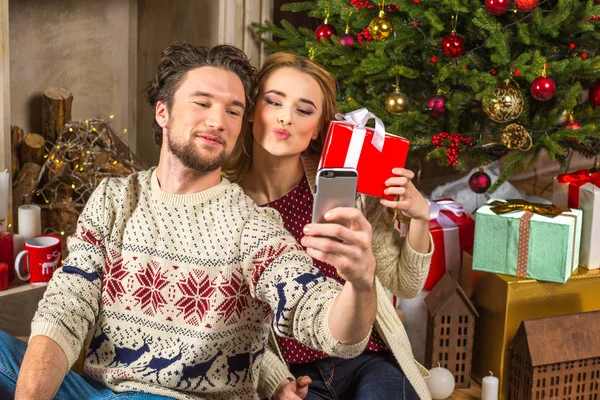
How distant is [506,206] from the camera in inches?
100.0

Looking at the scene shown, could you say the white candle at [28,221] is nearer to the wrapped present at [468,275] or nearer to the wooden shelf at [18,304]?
the wooden shelf at [18,304]

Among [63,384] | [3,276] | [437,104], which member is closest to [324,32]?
[437,104]

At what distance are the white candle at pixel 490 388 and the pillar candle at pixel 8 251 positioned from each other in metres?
1.38

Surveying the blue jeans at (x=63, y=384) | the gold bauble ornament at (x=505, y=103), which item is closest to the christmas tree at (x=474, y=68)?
the gold bauble ornament at (x=505, y=103)

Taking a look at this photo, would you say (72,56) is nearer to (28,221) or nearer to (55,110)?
(55,110)

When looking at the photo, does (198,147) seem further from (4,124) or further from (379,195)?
(4,124)

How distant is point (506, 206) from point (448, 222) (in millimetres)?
228

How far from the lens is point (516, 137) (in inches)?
102

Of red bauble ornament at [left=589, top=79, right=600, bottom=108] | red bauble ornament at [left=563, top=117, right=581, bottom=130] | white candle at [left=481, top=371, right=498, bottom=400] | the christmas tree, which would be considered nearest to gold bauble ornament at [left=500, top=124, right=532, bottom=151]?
the christmas tree

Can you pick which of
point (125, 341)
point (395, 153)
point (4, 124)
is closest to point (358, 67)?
point (395, 153)

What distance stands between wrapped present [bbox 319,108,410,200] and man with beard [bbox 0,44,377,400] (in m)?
0.32

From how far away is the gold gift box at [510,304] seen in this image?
2.49m

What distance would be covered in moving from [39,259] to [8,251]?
4.5 inches

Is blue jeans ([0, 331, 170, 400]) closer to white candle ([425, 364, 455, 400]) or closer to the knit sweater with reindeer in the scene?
the knit sweater with reindeer
